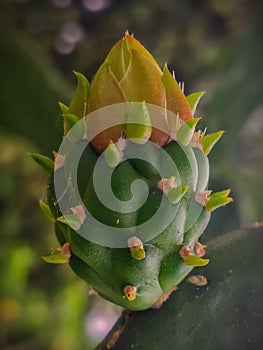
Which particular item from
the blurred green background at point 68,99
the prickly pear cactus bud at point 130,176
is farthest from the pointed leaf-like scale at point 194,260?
the blurred green background at point 68,99

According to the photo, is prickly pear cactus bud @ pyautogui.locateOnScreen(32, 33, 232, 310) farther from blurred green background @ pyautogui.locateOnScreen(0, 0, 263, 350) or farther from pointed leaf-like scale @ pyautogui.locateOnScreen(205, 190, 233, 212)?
blurred green background @ pyautogui.locateOnScreen(0, 0, 263, 350)

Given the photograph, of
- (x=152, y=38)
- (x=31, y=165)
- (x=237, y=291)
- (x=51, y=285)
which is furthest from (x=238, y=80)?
(x=237, y=291)

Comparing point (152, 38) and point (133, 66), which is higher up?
point (133, 66)

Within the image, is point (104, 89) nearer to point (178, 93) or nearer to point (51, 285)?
point (178, 93)

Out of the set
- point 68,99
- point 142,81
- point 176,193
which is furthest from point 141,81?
point 68,99

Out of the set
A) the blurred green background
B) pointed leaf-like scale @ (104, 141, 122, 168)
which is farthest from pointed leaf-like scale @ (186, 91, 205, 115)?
the blurred green background
